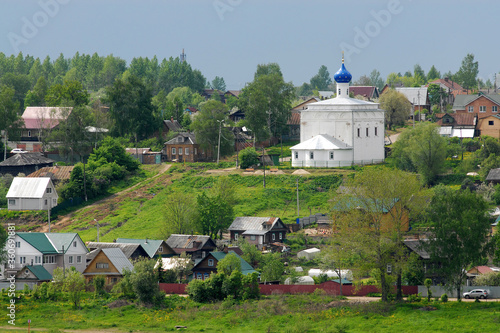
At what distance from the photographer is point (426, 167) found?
72125mm

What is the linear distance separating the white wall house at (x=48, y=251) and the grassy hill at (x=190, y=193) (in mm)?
6708

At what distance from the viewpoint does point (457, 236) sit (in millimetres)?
48219

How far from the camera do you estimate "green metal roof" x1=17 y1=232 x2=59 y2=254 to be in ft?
184

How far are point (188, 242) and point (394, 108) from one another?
40.5 metres

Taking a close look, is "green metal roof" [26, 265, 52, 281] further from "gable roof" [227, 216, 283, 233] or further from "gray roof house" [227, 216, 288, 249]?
"gable roof" [227, 216, 283, 233]

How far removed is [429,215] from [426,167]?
23307 millimetres

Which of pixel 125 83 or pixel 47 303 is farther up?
pixel 125 83

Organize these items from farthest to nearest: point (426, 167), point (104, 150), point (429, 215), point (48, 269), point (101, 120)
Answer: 1. point (101, 120)
2. point (104, 150)
3. point (426, 167)
4. point (48, 269)
5. point (429, 215)

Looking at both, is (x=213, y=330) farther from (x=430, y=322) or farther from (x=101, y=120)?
(x=101, y=120)

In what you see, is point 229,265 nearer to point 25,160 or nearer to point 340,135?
point 340,135

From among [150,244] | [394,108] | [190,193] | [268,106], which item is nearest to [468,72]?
[394,108]

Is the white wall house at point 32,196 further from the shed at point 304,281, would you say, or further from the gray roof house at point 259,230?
the shed at point 304,281

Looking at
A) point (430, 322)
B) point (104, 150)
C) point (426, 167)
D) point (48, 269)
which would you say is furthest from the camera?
point (104, 150)

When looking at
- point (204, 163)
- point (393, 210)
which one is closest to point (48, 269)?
point (393, 210)
